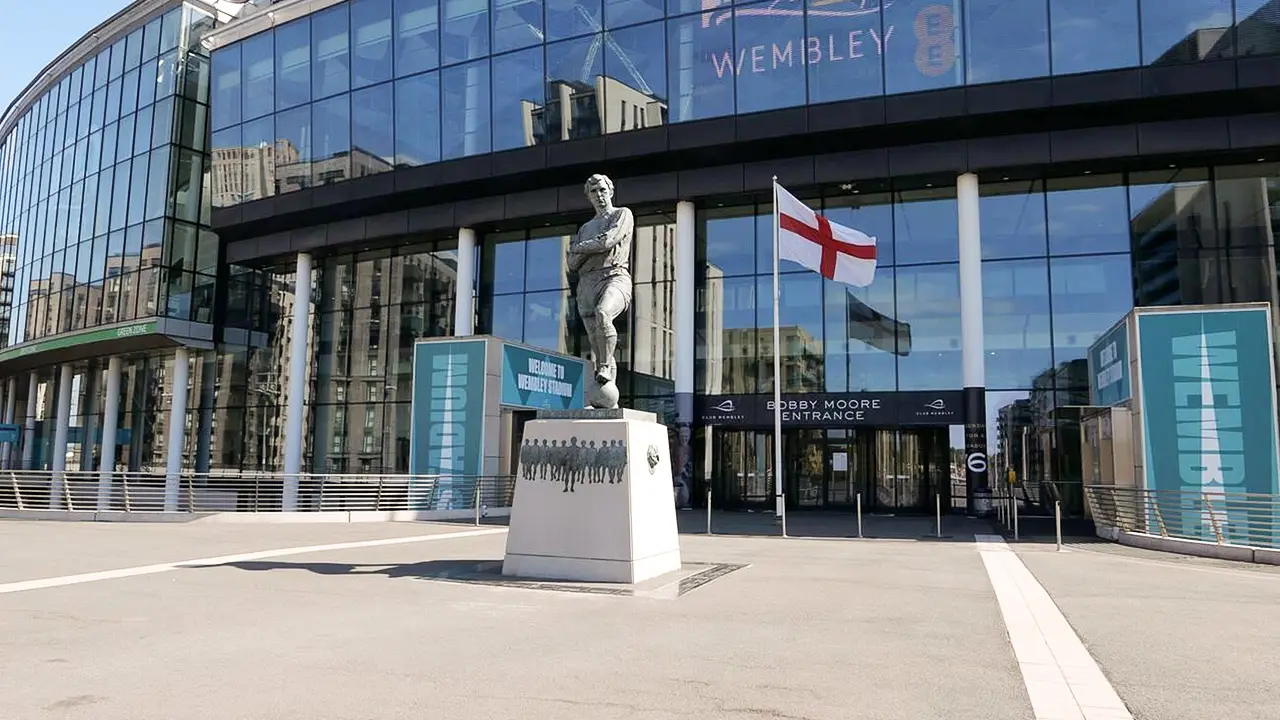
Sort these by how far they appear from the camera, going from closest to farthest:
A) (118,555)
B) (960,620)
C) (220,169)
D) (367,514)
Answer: (960,620) → (118,555) → (367,514) → (220,169)

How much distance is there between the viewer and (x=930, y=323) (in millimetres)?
27500

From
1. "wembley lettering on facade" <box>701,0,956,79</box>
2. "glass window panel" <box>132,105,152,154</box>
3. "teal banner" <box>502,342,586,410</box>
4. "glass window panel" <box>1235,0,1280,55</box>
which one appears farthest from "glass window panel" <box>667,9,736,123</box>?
"glass window panel" <box>132,105,152,154</box>

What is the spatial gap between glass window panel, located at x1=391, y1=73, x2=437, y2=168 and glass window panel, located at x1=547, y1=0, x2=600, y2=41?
5027 millimetres

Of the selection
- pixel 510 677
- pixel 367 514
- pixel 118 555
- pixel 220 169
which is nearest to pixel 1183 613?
pixel 510 677

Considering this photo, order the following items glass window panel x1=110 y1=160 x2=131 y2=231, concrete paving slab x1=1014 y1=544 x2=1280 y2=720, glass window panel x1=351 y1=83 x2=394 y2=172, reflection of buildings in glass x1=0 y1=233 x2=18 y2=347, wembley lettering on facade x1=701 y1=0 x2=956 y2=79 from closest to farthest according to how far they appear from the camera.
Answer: concrete paving slab x1=1014 y1=544 x2=1280 y2=720, wembley lettering on facade x1=701 y1=0 x2=956 y2=79, glass window panel x1=351 y1=83 x2=394 y2=172, glass window panel x1=110 y1=160 x2=131 y2=231, reflection of buildings in glass x1=0 y1=233 x2=18 y2=347

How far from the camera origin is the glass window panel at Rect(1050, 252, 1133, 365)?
1032 inches

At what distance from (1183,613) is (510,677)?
7138 mm

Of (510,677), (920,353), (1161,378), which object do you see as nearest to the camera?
(510,677)

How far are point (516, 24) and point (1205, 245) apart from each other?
23.1 metres

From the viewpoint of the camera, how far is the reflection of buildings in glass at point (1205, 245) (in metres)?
25.3

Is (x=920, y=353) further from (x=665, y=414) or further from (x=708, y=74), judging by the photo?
(x=708, y=74)

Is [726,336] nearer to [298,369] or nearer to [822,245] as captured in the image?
[822,245]

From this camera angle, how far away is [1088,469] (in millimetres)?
22578

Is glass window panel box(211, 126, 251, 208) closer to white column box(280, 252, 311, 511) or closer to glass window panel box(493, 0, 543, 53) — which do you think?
white column box(280, 252, 311, 511)
